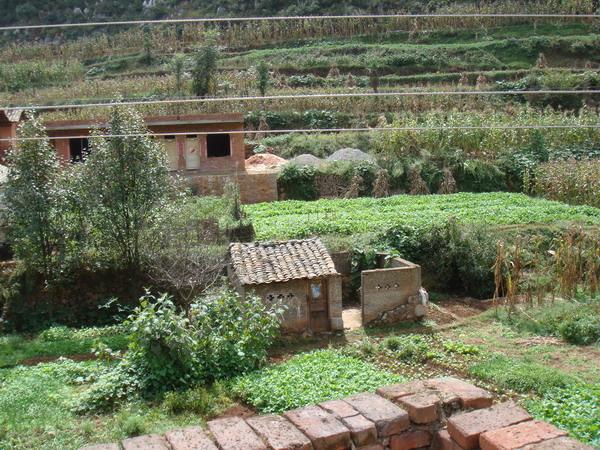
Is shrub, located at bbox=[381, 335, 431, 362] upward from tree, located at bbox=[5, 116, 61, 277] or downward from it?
downward

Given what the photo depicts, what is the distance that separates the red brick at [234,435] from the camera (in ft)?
17.7

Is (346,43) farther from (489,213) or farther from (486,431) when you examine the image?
(486,431)

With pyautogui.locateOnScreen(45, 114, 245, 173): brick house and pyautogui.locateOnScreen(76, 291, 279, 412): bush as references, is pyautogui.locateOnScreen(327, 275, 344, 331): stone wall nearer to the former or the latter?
pyautogui.locateOnScreen(76, 291, 279, 412): bush

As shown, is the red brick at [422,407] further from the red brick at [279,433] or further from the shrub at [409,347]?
the shrub at [409,347]

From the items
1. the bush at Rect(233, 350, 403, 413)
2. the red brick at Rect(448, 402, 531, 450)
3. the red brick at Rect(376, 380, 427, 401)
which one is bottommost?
the bush at Rect(233, 350, 403, 413)

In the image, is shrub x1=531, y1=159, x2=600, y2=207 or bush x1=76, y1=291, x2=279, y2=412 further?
shrub x1=531, y1=159, x2=600, y2=207

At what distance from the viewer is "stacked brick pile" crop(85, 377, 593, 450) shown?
17.2 feet

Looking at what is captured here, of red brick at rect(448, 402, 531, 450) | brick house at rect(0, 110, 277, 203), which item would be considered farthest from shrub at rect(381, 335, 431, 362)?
brick house at rect(0, 110, 277, 203)

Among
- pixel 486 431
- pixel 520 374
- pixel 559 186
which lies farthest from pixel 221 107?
pixel 486 431

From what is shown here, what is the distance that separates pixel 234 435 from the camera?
18.3ft

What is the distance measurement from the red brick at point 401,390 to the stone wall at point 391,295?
1310cm

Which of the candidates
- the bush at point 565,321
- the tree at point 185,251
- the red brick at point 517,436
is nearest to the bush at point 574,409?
the red brick at point 517,436

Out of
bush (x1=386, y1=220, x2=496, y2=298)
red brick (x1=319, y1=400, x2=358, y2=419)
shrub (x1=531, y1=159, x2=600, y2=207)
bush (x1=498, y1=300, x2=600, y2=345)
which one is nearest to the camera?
red brick (x1=319, y1=400, x2=358, y2=419)

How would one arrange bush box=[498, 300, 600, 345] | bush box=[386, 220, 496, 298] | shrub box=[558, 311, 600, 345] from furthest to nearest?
bush box=[386, 220, 496, 298]
bush box=[498, 300, 600, 345]
shrub box=[558, 311, 600, 345]
